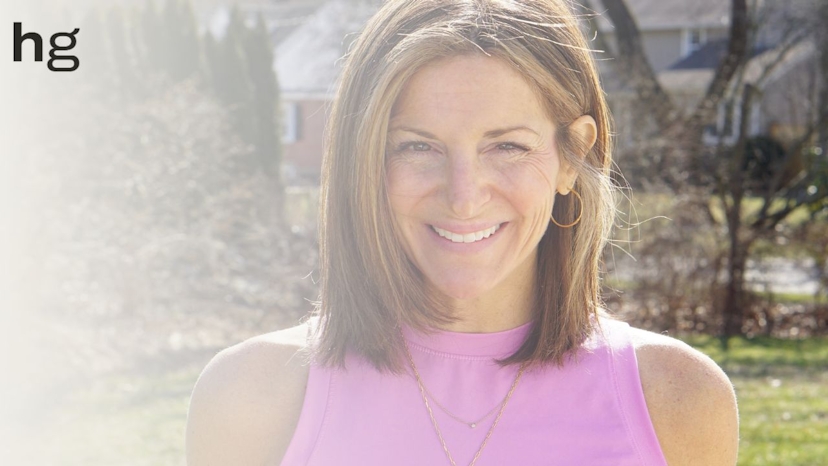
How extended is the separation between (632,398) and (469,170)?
0.51 m

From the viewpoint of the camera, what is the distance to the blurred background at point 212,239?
22.7 feet

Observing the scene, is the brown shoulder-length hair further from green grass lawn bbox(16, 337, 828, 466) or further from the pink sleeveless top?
green grass lawn bbox(16, 337, 828, 466)

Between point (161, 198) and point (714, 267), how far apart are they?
541 cm

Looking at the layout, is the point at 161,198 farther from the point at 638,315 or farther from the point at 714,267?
the point at 714,267

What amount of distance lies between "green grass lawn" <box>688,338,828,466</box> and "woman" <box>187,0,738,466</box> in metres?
4.21

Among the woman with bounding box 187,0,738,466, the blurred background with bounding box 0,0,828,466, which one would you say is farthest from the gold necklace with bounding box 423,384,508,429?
the blurred background with bounding box 0,0,828,466

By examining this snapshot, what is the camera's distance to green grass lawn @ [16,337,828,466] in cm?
579

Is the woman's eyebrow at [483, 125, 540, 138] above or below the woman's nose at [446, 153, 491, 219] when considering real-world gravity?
above

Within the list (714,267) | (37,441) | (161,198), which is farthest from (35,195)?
(714,267)

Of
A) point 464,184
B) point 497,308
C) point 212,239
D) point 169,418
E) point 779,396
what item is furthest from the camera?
point 212,239

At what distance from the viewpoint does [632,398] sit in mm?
1813

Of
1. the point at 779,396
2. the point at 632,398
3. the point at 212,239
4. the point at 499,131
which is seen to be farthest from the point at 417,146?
the point at 212,239

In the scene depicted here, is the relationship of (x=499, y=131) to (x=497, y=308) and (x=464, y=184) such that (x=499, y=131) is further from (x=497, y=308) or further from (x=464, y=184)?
(x=497, y=308)

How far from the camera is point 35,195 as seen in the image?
7.79 m
